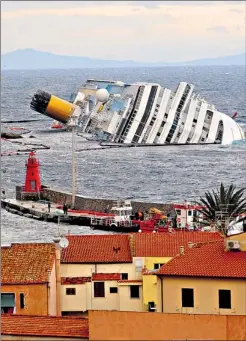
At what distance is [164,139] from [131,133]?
2014 mm

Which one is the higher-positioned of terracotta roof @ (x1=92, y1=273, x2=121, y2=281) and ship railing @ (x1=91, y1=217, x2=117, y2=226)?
ship railing @ (x1=91, y1=217, x2=117, y2=226)

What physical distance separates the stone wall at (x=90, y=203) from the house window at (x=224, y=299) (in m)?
26.8

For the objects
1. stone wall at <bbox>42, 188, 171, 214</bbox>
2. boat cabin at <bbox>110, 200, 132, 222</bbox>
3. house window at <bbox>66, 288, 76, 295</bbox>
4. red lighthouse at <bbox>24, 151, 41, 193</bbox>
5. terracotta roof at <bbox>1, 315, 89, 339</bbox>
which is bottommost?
house window at <bbox>66, 288, 76, 295</bbox>

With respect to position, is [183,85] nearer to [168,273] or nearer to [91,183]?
[91,183]

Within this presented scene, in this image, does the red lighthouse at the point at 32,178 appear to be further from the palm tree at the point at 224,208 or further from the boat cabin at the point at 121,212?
the palm tree at the point at 224,208

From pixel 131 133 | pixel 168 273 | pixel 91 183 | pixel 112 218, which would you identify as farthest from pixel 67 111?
pixel 168 273

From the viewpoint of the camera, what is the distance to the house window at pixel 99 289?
22.9m

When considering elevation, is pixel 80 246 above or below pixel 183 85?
below

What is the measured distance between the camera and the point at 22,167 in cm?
7125

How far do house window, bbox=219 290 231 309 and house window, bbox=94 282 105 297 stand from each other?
4351mm

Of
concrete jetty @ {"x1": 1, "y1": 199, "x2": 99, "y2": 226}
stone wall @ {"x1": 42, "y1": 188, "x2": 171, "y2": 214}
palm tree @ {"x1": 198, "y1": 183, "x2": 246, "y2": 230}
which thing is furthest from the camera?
stone wall @ {"x1": 42, "y1": 188, "x2": 171, "y2": 214}

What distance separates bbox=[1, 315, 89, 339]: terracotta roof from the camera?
14742 mm

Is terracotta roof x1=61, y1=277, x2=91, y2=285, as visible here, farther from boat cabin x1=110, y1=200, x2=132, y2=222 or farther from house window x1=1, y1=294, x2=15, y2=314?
boat cabin x1=110, y1=200, x2=132, y2=222

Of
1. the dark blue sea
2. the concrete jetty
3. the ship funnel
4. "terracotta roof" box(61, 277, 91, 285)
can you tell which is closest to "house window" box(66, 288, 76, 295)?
"terracotta roof" box(61, 277, 91, 285)
